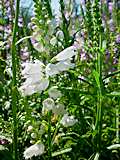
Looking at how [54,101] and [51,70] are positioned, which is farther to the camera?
[54,101]

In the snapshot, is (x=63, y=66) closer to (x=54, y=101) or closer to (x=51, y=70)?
(x=51, y=70)

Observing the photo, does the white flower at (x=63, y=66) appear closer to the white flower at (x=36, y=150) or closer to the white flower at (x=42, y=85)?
the white flower at (x=42, y=85)

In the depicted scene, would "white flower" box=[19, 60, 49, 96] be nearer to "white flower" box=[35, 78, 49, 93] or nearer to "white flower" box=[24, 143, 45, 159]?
"white flower" box=[35, 78, 49, 93]

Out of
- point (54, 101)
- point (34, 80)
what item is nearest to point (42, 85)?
point (34, 80)

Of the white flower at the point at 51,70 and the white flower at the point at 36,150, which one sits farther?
the white flower at the point at 36,150

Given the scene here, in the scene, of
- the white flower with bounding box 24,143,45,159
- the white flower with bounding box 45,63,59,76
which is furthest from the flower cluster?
the white flower with bounding box 24,143,45,159

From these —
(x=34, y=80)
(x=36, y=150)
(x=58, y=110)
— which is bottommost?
(x=36, y=150)

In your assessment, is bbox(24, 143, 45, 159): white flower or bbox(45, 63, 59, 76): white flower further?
bbox(24, 143, 45, 159): white flower

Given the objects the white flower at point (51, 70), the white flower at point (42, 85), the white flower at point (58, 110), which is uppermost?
the white flower at point (51, 70)

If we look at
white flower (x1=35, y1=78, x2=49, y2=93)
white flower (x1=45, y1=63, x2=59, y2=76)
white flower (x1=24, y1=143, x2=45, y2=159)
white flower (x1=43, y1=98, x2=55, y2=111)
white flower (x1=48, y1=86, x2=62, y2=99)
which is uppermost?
white flower (x1=45, y1=63, x2=59, y2=76)

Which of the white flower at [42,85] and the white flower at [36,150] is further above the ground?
the white flower at [42,85]

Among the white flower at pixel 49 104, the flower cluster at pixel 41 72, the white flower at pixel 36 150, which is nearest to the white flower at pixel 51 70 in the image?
the flower cluster at pixel 41 72

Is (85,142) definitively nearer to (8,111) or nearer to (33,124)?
(33,124)
